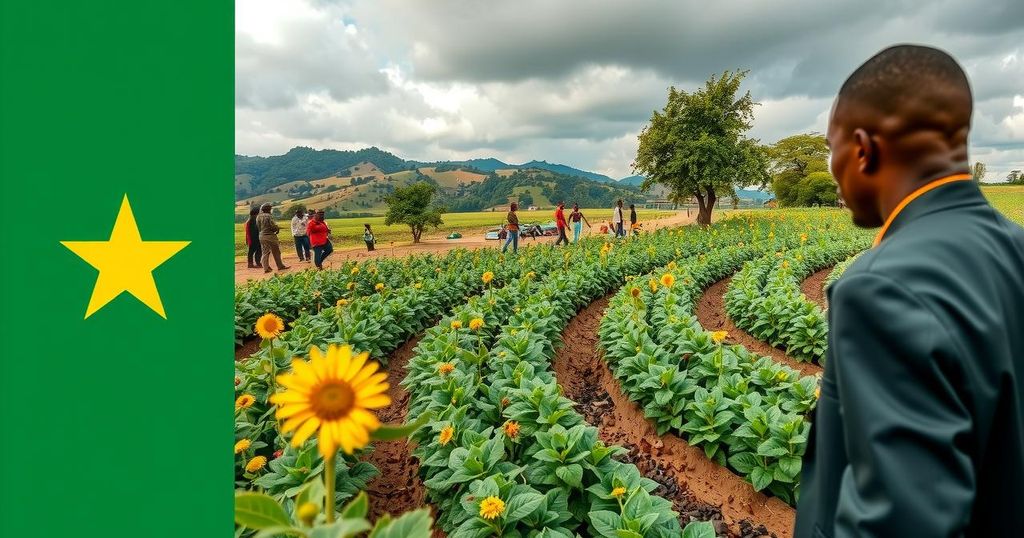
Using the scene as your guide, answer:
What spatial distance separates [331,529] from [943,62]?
142 cm

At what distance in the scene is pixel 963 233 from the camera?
35.9 inches

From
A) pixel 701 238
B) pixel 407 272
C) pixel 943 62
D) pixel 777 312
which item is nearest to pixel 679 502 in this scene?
pixel 943 62

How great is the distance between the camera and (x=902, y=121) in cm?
98

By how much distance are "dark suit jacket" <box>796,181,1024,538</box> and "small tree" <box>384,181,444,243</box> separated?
27.9 m

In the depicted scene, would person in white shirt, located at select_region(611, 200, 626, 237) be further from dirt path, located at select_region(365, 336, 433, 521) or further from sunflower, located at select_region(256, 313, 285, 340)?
sunflower, located at select_region(256, 313, 285, 340)

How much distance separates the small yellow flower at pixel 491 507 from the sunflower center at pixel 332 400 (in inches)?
69.1

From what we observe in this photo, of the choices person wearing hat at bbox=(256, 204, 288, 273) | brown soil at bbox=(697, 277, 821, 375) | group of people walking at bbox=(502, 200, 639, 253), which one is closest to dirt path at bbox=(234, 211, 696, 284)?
person wearing hat at bbox=(256, 204, 288, 273)

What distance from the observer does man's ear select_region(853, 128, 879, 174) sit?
40.2 inches

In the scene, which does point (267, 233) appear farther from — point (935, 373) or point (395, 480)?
point (935, 373)

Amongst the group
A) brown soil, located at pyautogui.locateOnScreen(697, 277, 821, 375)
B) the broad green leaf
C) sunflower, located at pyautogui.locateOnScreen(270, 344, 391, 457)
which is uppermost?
sunflower, located at pyautogui.locateOnScreen(270, 344, 391, 457)

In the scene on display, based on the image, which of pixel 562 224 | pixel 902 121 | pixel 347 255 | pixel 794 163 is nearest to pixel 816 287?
pixel 562 224

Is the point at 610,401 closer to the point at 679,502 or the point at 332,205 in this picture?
the point at 679,502

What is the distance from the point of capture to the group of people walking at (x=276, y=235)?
463 inches

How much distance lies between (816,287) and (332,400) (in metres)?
12.9
